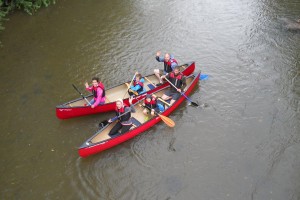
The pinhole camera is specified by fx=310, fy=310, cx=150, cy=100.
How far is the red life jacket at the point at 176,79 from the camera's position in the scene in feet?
40.9

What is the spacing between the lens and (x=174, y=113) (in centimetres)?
1254

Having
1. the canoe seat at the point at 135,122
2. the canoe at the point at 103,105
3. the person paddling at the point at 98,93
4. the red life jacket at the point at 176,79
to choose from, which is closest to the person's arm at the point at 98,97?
the person paddling at the point at 98,93

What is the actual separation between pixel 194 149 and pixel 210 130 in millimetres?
1167

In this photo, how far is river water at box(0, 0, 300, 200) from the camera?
10062mm

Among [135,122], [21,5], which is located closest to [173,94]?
[135,122]

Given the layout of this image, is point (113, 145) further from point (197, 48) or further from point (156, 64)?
point (197, 48)

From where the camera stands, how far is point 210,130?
11.8 m

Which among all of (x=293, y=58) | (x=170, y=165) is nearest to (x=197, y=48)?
(x=293, y=58)

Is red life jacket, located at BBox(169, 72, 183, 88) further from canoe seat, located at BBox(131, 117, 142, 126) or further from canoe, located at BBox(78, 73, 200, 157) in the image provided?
canoe seat, located at BBox(131, 117, 142, 126)

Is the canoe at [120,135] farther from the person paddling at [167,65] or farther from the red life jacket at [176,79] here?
the person paddling at [167,65]

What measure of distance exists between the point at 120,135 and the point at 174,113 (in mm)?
2815

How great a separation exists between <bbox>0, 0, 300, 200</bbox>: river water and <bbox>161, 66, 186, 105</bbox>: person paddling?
2.03ft

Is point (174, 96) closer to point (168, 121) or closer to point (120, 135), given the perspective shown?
point (168, 121)

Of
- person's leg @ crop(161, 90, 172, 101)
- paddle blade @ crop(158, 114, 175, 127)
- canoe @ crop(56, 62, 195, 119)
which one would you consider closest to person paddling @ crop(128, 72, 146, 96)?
canoe @ crop(56, 62, 195, 119)
